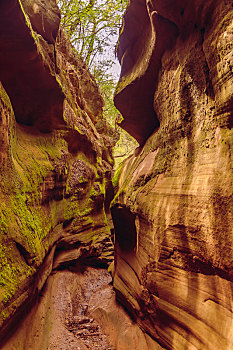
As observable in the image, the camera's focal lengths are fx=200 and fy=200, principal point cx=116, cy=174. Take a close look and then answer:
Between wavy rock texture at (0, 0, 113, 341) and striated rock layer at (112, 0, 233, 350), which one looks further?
wavy rock texture at (0, 0, 113, 341)

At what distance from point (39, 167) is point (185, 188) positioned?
4.32 meters

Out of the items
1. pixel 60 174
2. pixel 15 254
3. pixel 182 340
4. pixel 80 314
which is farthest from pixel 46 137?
pixel 182 340

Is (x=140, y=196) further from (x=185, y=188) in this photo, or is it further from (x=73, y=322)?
(x=73, y=322)

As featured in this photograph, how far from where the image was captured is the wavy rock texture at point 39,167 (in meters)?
3.89

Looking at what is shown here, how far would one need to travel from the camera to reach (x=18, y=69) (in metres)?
5.80

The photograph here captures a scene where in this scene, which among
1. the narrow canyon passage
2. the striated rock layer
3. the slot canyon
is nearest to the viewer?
the striated rock layer

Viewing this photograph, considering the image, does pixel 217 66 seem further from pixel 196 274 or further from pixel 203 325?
pixel 203 325

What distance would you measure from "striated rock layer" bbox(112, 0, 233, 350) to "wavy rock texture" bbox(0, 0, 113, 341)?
2.53 metres

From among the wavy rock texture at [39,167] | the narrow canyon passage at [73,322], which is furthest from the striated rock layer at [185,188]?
the wavy rock texture at [39,167]

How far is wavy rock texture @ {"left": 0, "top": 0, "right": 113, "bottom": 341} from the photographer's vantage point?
153 inches

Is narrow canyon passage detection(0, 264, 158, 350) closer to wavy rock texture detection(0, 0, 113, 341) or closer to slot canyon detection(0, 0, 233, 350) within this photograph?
slot canyon detection(0, 0, 233, 350)

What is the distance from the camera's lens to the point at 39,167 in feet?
19.5

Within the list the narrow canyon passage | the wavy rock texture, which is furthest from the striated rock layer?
the wavy rock texture

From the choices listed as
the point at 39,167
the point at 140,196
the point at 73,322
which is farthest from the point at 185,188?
the point at 73,322
